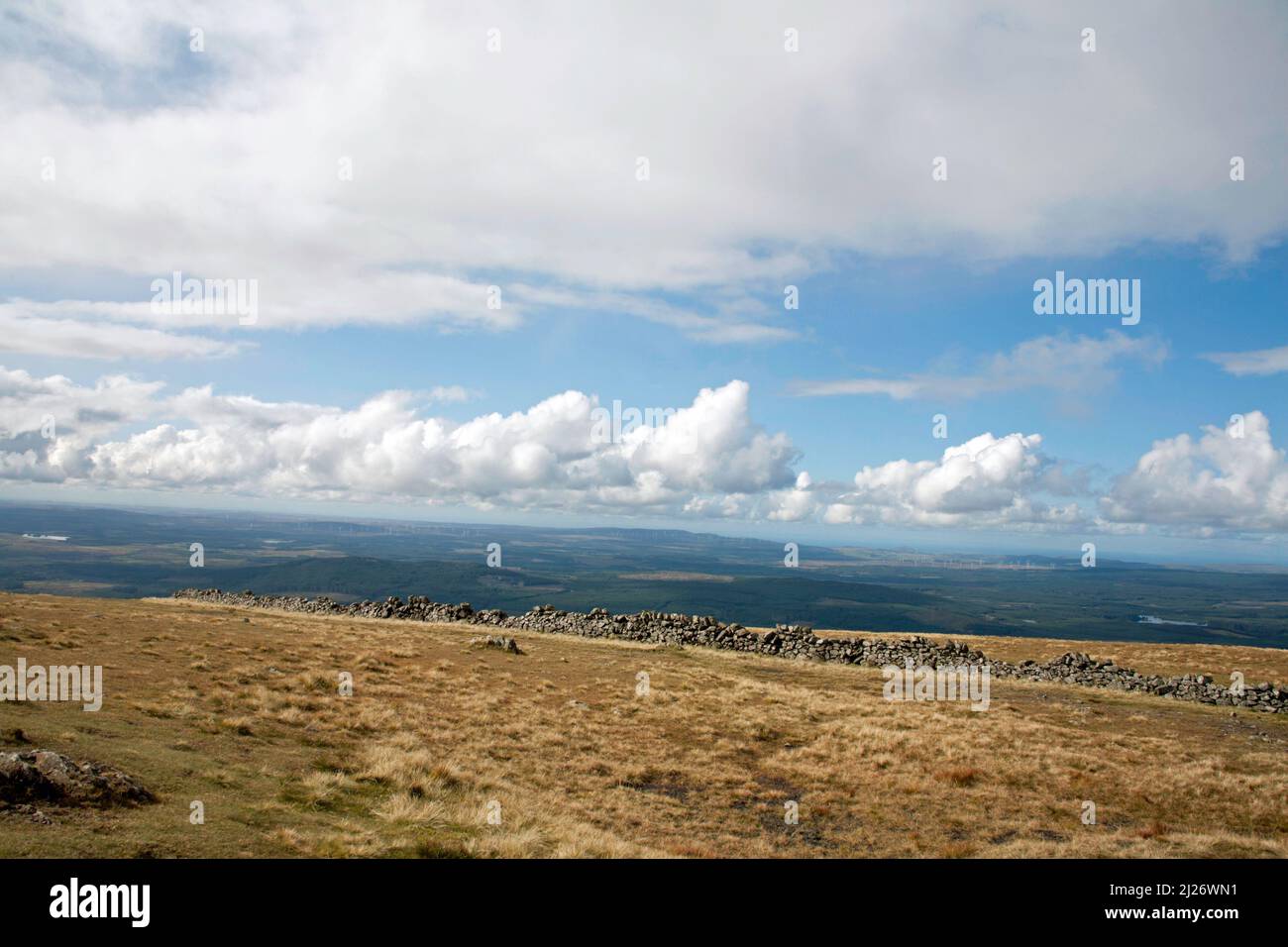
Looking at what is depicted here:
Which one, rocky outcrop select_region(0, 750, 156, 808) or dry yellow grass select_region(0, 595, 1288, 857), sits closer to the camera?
rocky outcrop select_region(0, 750, 156, 808)

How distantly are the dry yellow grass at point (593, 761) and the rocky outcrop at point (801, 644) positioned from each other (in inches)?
117

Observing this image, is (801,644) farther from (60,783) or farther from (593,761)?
(60,783)

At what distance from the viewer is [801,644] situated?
44625 millimetres

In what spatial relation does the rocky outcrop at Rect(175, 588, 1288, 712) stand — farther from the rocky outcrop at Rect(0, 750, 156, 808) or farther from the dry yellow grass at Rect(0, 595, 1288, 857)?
the rocky outcrop at Rect(0, 750, 156, 808)

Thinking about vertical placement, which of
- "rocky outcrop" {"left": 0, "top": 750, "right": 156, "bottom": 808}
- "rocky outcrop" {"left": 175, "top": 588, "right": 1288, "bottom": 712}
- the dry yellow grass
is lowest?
"rocky outcrop" {"left": 175, "top": 588, "right": 1288, "bottom": 712}

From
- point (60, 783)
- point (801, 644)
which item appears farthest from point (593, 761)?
point (801, 644)

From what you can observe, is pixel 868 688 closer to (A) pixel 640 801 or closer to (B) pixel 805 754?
(B) pixel 805 754

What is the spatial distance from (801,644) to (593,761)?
93.7 ft

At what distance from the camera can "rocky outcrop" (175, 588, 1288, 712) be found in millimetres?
33156

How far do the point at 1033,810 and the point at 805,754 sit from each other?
671 cm

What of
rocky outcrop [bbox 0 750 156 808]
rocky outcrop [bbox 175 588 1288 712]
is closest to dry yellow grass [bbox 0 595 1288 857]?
rocky outcrop [bbox 0 750 156 808]

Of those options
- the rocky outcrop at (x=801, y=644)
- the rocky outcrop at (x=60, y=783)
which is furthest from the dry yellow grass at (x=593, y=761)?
the rocky outcrop at (x=801, y=644)

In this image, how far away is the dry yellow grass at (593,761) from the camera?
40.1 feet

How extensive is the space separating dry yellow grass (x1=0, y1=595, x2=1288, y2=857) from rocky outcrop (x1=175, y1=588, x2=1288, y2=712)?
2961mm
